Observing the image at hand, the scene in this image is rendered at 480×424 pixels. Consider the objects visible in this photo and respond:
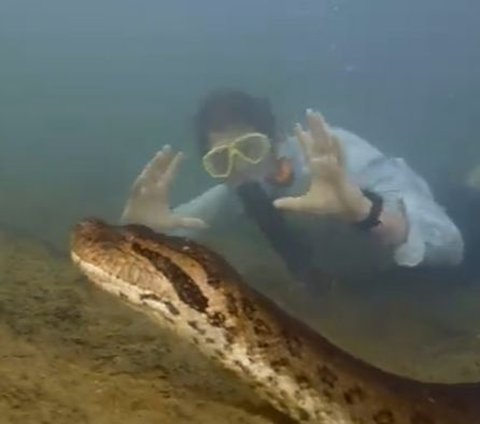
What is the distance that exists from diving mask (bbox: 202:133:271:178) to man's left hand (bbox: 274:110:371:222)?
A: 0.65 meters

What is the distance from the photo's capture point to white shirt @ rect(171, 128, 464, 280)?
21.9 ft

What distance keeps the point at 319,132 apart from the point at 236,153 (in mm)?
1018

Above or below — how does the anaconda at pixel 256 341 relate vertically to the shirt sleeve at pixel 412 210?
below

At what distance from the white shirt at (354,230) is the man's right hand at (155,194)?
2.60 feet

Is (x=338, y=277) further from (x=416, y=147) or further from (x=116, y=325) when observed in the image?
(x=416, y=147)

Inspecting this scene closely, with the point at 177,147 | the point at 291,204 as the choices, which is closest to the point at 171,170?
the point at 291,204

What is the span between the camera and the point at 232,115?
6.86 metres

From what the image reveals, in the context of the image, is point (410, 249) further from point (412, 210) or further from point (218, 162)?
point (218, 162)

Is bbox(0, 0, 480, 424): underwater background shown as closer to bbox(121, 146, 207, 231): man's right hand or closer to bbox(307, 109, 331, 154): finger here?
bbox(121, 146, 207, 231): man's right hand

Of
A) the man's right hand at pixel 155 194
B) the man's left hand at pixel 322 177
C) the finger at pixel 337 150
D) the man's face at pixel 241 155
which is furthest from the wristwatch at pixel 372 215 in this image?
the man's right hand at pixel 155 194

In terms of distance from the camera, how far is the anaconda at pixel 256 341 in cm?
285

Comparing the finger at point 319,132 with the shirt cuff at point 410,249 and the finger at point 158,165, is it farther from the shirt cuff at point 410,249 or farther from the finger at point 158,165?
the shirt cuff at point 410,249

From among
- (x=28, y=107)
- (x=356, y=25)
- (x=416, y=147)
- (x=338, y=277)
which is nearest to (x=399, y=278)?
(x=338, y=277)

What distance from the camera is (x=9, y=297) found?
13.2 ft
